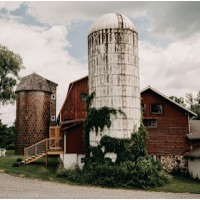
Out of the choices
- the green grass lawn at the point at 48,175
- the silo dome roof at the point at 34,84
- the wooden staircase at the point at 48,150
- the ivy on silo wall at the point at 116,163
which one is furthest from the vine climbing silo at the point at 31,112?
the ivy on silo wall at the point at 116,163

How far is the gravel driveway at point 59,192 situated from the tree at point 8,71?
2546 cm

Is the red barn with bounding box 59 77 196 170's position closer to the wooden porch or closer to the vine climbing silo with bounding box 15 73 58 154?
the wooden porch

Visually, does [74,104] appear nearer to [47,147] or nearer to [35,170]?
[47,147]

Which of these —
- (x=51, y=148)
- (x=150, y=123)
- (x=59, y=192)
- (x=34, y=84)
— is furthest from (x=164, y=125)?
(x=34, y=84)

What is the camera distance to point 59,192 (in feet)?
63.0

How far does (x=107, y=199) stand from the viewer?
1766 cm

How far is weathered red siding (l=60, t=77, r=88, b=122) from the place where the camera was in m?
33.7

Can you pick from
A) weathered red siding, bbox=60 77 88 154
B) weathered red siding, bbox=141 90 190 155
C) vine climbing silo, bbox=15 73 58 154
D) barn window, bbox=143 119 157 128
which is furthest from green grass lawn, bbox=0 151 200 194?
vine climbing silo, bbox=15 73 58 154

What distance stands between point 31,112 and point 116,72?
53.5 ft

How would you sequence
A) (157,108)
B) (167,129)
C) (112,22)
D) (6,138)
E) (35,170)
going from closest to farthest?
(35,170) → (112,22) → (167,129) → (157,108) → (6,138)

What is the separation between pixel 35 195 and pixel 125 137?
9793 mm

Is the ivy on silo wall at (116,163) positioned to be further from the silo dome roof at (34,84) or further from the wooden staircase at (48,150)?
the silo dome roof at (34,84)

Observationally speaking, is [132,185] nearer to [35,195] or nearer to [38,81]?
[35,195]

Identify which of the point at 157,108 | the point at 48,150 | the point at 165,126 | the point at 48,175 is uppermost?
the point at 157,108
